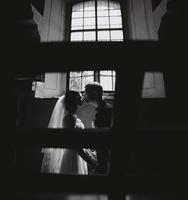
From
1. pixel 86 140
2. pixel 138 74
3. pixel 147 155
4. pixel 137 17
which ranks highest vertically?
pixel 137 17

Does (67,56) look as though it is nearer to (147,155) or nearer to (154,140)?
(154,140)

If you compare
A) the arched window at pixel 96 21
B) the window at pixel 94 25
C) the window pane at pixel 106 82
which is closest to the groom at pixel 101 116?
the window pane at pixel 106 82

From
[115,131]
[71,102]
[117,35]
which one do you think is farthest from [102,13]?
[115,131]

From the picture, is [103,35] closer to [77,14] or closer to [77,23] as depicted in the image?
[77,23]

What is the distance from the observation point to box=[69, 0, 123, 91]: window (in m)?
4.23

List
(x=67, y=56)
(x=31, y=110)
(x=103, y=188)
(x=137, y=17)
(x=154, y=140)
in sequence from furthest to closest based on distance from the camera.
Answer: (x=137, y=17) → (x=31, y=110) → (x=103, y=188) → (x=154, y=140) → (x=67, y=56)

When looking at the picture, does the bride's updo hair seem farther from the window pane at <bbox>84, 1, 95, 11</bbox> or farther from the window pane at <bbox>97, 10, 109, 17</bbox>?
the window pane at <bbox>84, 1, 95, 11</bbox>

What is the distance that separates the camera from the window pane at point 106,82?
13.3 feet

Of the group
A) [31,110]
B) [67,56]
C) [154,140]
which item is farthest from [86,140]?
[31,110]

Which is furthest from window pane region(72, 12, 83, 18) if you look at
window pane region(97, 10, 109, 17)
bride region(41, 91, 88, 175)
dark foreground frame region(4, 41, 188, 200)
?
dark foreground frame region(4, 41, 188, 200)

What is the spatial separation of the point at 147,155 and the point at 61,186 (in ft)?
7.59

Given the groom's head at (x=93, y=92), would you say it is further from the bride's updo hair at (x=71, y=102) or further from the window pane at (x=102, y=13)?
the window pane at (x=102, y=13)

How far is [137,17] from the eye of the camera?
13.5 ft

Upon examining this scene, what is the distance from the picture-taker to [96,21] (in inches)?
182
